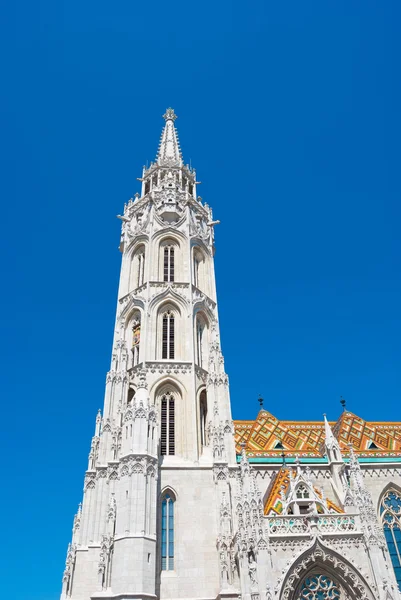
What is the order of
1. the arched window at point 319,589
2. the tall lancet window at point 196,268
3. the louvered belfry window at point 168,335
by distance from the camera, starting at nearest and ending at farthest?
the arched window at point 319,589
the louvered belfry window at point 168,335
the tall lancet window at point 196,268

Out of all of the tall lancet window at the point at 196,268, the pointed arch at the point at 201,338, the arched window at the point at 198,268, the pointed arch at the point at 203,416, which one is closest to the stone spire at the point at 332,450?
the pointed arch at the point at 203,416

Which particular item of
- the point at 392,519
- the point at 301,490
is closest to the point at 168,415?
the point at 301,490

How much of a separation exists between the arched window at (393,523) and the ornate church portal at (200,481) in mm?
63

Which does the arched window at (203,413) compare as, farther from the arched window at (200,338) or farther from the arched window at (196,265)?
the arched window at (196,265)

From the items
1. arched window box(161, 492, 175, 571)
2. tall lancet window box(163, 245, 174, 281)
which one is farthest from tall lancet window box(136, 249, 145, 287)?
arched window box(161, 492, 175, 571)

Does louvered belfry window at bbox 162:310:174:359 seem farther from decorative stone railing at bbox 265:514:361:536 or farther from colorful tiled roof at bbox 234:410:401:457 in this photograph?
decorative stone railing at bbox 265:514:361:536

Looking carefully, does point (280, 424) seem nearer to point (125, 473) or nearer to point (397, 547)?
point (397, 547)

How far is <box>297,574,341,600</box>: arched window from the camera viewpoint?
20.4m

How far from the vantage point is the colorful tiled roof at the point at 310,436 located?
30625 mm

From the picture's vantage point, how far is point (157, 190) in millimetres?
39125

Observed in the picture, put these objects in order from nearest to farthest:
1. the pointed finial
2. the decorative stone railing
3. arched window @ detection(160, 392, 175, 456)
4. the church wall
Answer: the decorative stone railing → the church wall → arched window @ detection(160, 392, 175, 456) → the pointed finial

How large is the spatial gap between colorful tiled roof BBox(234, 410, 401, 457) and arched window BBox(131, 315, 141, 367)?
334 inches

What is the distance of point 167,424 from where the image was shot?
90.4ft

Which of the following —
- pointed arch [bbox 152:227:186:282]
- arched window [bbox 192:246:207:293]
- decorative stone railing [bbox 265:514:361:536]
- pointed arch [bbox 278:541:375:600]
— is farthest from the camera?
arched window [bbox 192:246:207:293]
